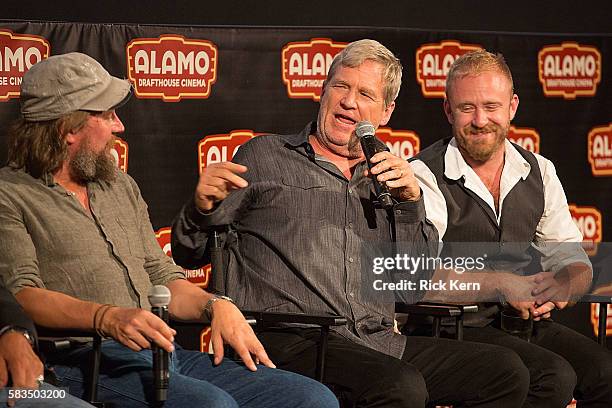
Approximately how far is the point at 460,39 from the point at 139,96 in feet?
5.06

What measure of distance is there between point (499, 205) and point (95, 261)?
166 centimetres

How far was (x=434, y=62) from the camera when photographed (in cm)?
480

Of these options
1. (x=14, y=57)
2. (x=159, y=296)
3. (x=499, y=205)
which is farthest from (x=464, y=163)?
(x=14, y=57)

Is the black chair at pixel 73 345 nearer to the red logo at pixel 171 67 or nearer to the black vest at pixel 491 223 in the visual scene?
the black vest at pixel 491 223

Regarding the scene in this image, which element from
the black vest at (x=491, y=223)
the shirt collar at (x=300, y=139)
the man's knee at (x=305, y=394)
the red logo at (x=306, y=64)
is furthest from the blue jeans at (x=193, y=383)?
the red logo at (x=306, y=64)

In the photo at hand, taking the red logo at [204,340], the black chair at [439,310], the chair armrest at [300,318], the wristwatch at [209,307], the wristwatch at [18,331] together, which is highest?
the wristwatch at [18,331]

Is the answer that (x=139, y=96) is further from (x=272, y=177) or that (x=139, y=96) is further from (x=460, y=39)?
(x=460, y=39)

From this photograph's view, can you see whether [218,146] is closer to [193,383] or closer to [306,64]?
[306,64]

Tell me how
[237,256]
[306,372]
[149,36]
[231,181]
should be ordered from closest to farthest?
1. [231,181]
2. [306,372]
3. [237,256]
4. [149,36]


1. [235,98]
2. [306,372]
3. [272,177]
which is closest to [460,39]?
[235,98]

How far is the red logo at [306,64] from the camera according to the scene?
15.0 feet

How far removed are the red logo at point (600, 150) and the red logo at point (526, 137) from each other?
0.29m

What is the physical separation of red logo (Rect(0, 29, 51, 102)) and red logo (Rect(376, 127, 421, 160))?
1.59 meters

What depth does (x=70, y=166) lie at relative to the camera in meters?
2.99
